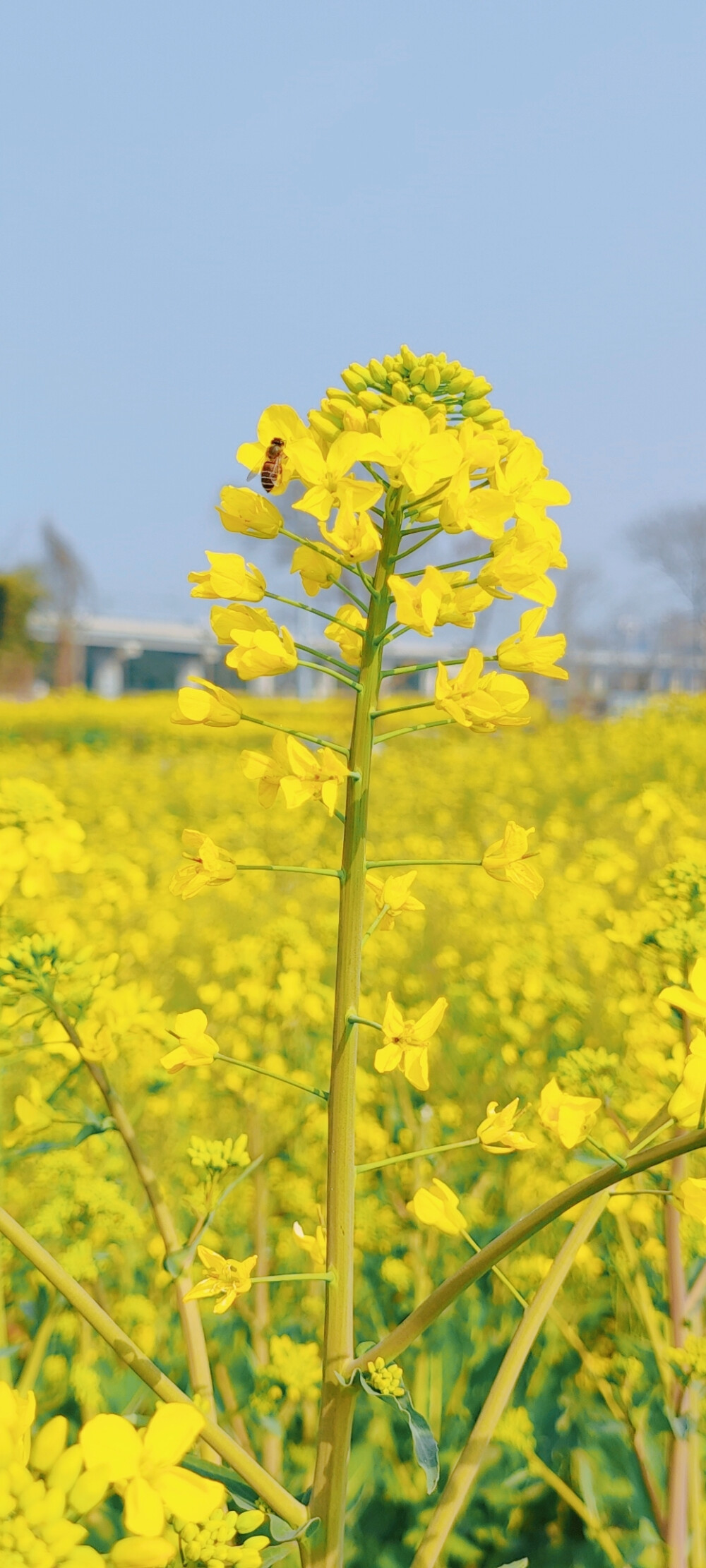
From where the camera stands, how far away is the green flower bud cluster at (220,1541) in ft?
1.84

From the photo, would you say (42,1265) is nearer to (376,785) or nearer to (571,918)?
(571,918)

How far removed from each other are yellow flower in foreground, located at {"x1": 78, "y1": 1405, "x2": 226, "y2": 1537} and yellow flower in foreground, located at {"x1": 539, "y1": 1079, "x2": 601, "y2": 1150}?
0.31 meters

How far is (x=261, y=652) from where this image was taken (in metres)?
0.77

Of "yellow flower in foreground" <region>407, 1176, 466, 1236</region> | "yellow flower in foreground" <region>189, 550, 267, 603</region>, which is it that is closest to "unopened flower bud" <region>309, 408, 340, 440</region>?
"yellow flower in foreground" <region>189, 550, 267, 603</region>

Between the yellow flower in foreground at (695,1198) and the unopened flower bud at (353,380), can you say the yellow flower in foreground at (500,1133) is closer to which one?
the yellow flower in foreground at (695,1198)

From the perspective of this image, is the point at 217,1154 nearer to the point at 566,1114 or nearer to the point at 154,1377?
the point at 154,1377

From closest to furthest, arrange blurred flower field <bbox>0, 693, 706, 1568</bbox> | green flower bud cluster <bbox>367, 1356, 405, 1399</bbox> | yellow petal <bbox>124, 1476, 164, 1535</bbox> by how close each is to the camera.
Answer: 1. yellow petal <bbox>124, 1476, 164, 1535</bbox>
2. green flower bud cluster <bbox>367, 1356, 405, 1399</bbox>
3. blurred flower field <bbox>0, 693, 706, 1568</bbox>

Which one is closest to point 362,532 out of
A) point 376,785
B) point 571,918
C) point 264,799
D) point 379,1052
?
point 264,799

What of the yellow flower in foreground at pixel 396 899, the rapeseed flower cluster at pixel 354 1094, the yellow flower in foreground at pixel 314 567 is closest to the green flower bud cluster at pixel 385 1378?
the rapeseed flower cluster at pixel 354 1094

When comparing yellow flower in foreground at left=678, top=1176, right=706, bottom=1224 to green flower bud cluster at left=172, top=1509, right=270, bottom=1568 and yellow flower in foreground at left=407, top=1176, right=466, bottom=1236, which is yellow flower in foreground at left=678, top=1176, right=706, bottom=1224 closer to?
yellow flower in foreground at left=407, top=1176, right=466, bottom=1236

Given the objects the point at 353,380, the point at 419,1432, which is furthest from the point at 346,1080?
the point at 353,380

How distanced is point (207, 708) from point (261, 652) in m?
0.08

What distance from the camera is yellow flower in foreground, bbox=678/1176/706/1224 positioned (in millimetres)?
625

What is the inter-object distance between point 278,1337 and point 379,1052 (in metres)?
1.02
